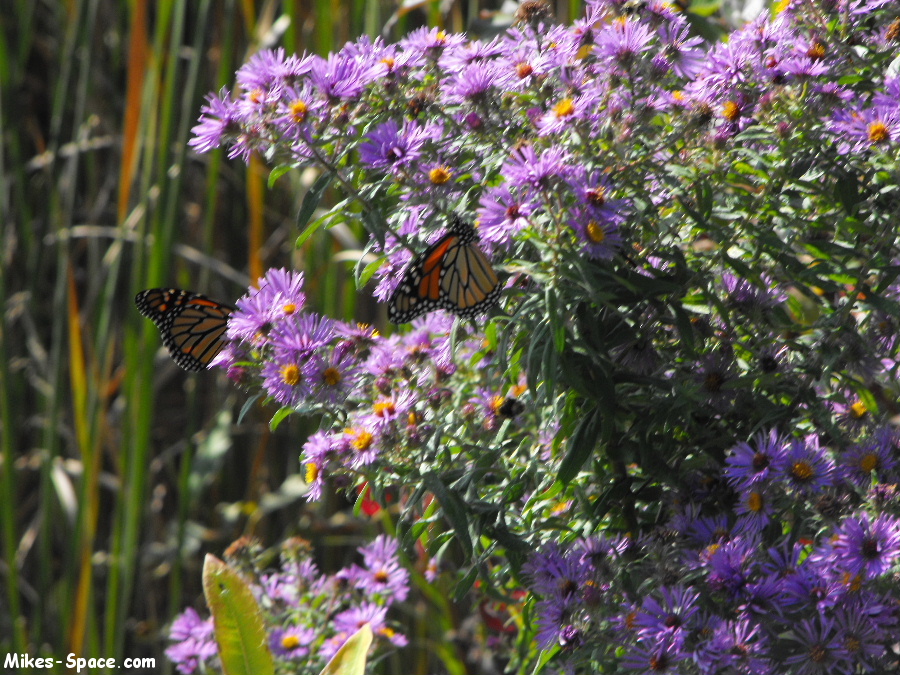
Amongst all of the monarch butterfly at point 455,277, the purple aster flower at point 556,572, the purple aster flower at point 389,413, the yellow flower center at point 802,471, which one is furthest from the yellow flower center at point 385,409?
the yellow flower center at point 802,471

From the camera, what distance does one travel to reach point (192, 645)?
5.22 ft

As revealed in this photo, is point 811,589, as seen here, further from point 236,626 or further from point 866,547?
point 236,626

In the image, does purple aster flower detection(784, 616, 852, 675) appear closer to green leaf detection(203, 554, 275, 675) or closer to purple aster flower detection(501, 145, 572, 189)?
purple aster flower detection(501, 145, 572, 189)

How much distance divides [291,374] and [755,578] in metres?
0.55

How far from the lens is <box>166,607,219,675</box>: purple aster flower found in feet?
5.07

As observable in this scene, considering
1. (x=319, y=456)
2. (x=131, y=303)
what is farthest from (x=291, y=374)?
(x=131, y=303)

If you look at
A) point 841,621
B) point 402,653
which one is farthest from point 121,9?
point 841,621

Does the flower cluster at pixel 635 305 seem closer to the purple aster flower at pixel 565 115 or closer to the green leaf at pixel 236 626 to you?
the purple aster flower at pixel 565 115

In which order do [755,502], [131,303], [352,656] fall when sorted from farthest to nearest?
1. [131,303]
2. [352,656]
3. [755,502]

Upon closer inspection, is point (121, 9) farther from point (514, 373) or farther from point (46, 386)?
point (514, 373)

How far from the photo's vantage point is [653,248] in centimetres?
106

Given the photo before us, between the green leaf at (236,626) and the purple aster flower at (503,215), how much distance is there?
1.84 ft

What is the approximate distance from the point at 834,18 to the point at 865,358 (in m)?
0.40

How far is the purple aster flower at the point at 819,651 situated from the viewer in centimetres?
92
